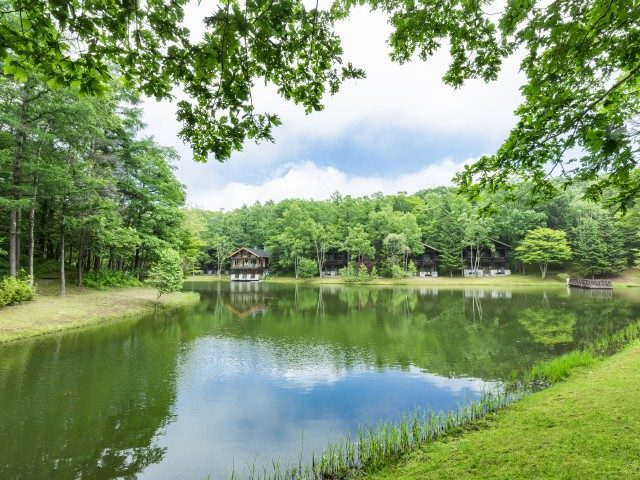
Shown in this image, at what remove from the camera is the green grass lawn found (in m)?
4.11

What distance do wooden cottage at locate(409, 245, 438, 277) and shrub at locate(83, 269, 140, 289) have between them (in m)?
41.7

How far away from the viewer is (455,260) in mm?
52219

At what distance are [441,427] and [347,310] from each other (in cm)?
1799

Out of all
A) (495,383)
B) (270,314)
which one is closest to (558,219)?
(270,314)

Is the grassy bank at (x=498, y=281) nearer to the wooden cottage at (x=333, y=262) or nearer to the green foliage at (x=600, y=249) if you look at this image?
the green foliage at (x=600, y=249)

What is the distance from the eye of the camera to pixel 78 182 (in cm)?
1980

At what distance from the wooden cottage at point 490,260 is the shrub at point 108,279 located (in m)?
45.5

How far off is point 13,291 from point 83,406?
10.9 meters

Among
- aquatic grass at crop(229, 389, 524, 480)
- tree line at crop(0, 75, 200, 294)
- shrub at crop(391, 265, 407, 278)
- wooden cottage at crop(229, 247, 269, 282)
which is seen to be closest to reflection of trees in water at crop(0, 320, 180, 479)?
aquatic grass at crop(229, 389, 524, 480)

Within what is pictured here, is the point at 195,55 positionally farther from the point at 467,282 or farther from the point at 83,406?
the point at 467,282

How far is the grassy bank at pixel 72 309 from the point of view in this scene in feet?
46.1

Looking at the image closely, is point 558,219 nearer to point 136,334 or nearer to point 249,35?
point 136,334

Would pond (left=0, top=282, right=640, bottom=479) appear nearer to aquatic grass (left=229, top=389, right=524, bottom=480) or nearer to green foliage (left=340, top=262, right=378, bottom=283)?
aquatic grass (left=229, top=389, right=524, bottom=480)

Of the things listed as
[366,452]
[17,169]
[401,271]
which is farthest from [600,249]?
[17,169]
